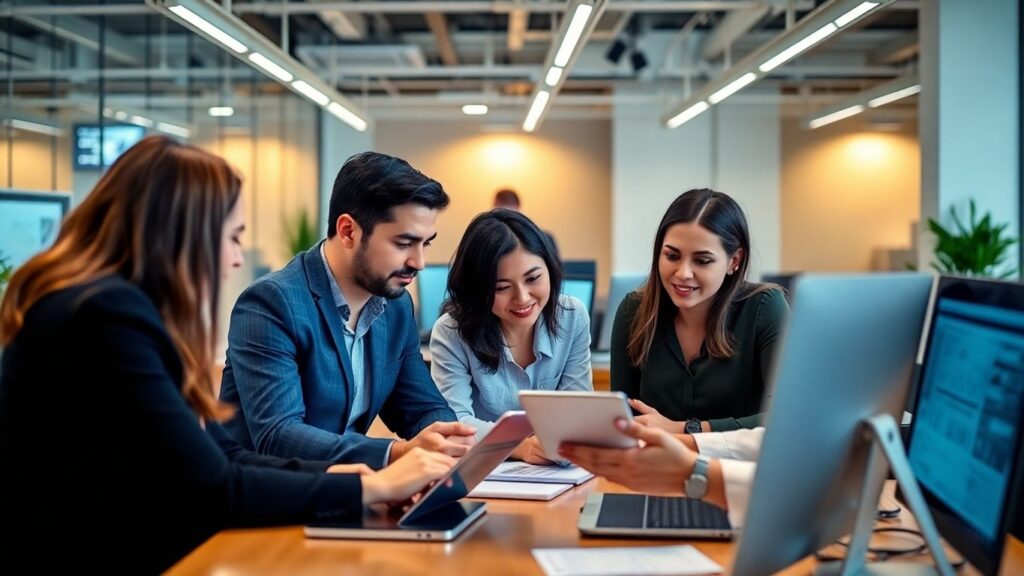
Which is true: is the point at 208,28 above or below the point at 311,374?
above

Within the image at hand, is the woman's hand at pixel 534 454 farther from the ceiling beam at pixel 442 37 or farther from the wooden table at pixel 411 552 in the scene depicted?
the ceiling beam at pixel 442 37

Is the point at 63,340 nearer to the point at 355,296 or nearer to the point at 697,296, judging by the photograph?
the point at 355,296

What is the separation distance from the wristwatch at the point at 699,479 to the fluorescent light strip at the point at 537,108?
5929mm

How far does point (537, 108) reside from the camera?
8438mm

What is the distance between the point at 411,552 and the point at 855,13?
12.5ft

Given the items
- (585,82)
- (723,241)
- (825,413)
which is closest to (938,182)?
(723,241)

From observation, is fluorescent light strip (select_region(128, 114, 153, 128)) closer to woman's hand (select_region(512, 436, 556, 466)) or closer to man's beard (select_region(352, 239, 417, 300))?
man's beard (select_region(352, 239, 417, 300))

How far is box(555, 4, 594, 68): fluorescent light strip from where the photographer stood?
15.7 ft

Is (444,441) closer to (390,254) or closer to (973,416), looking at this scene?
(390,254)

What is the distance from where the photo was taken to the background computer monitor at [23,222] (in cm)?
485

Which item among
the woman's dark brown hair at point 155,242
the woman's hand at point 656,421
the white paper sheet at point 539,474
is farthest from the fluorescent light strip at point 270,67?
the woman's dark brown hair at point 155,242

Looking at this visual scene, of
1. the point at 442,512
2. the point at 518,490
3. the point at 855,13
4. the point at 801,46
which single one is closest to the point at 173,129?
the point at 801,46

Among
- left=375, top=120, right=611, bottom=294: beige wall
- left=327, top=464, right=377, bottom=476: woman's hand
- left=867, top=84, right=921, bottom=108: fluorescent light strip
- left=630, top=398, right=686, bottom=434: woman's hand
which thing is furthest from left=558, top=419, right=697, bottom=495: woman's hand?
left=375, top=120, right=611, bottom=294: beige wall

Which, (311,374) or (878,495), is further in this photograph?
(311,374)
